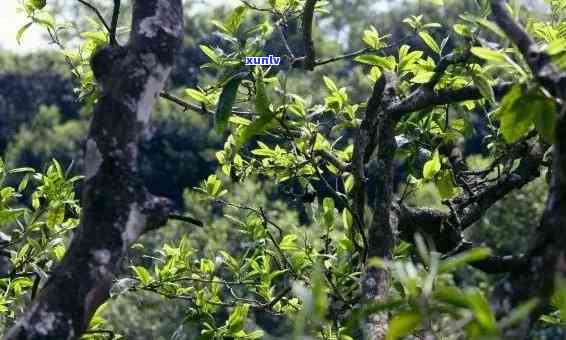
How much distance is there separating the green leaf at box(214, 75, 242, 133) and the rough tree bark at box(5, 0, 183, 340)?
0.35 meters

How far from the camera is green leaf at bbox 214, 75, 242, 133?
2580 mm

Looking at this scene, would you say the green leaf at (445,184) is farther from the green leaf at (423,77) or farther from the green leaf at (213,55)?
the green leaf at (213,55)

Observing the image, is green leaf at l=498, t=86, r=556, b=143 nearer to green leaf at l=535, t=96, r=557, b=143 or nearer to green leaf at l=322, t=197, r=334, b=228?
green leaf at l=535, t=96, r=557, b=143

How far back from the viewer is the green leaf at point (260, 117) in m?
2.49

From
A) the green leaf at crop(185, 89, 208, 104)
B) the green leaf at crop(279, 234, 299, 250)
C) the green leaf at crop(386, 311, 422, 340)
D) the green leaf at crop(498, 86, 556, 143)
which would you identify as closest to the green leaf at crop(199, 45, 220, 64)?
the green leaf at crop(185, 89, 208, 104)

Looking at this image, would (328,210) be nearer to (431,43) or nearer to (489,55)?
(431,43)

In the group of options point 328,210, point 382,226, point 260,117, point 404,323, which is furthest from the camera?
point 328,210

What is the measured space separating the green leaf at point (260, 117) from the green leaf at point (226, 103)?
0.06 m

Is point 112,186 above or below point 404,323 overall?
above

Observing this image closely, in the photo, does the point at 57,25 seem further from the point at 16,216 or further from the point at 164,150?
the point at 164,150

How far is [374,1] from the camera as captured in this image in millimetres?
40812

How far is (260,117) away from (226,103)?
4.0 inches

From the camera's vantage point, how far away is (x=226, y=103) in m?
2.59

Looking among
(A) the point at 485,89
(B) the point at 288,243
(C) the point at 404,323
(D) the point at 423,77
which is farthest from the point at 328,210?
(C) the point at 404,323
